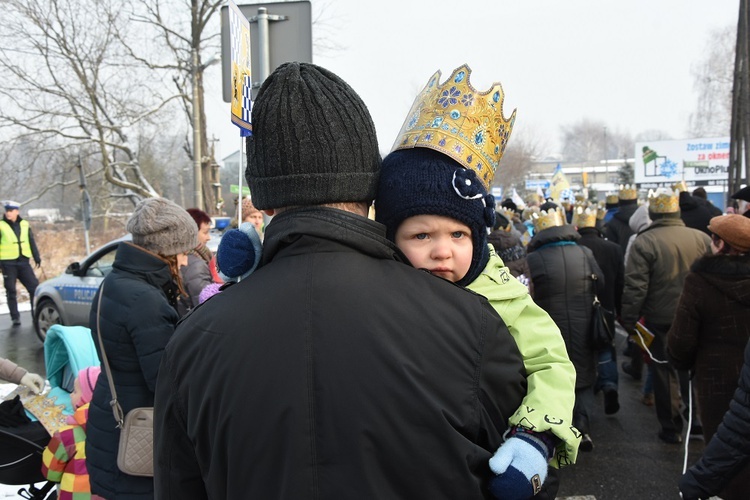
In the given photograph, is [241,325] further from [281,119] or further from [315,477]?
[281,119]

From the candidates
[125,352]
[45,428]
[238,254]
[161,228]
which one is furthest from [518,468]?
[45,428]

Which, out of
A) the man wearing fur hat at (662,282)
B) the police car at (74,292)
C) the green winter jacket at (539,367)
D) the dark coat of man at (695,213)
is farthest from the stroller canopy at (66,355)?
the dark coat of man at (695,213)

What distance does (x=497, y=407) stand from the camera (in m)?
1.21

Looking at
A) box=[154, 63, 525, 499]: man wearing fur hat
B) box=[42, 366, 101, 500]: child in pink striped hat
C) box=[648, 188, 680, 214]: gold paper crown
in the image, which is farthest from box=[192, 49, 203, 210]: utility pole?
box=[154, 63, 525, 499]: man wearing fur hat

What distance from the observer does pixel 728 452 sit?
249 centimetres

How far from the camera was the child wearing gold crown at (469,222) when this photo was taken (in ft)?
4.58

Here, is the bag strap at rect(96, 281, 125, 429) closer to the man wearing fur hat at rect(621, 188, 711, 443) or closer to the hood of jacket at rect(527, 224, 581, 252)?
the hood of jacket at rect(527, 224, 581, 252)

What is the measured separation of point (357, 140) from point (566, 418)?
904mm

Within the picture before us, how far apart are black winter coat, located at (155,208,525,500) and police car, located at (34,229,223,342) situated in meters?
6.87

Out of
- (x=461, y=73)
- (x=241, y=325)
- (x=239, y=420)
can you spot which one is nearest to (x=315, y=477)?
(x=239, y=420)

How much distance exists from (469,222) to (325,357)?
0.77 meters

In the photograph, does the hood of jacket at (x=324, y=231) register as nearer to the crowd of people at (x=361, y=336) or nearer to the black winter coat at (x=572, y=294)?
the crowd of people at (x=361, y=336)

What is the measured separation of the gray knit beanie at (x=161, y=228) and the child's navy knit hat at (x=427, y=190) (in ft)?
5.87

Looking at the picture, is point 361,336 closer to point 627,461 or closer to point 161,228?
point 161,228
